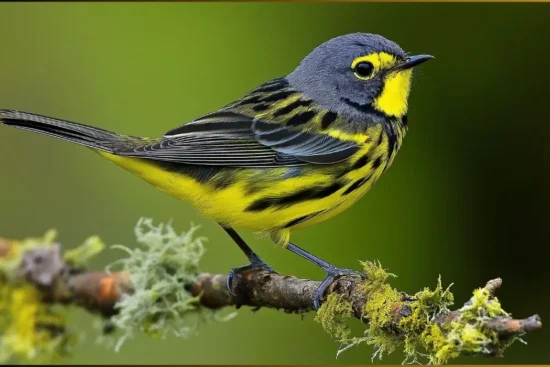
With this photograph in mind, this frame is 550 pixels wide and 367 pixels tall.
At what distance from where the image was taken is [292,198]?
147 inches

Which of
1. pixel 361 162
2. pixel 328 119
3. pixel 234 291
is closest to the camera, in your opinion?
pixel 234 291

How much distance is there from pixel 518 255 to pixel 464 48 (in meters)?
1.20

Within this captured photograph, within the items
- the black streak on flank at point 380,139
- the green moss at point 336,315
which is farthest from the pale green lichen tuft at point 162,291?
the black streak on flank at point 380,139

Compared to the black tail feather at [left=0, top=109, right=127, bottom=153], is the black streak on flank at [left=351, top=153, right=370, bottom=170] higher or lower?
lower

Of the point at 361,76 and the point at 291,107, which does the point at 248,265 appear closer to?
the point at 291,107

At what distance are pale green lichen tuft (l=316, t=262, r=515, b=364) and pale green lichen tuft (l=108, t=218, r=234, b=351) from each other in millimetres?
1000

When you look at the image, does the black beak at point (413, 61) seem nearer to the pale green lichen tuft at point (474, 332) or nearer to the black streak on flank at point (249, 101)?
the black streak on flank at point (249, 101)

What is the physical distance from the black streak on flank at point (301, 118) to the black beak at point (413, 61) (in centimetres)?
53

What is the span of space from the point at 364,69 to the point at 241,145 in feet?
2.72

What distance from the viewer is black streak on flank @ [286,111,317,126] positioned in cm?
411

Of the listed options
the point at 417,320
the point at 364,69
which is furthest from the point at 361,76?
the point at 417,320

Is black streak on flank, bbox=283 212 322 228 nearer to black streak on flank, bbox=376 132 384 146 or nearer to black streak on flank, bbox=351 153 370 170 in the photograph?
black streak on flank, bbox=351 153 370 170

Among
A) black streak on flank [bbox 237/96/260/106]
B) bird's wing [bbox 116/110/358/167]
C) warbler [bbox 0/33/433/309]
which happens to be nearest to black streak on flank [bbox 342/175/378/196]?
warbler [bbox 0/33/433/309]

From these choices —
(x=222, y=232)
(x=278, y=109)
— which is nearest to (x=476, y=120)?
(x=278, y=109)
